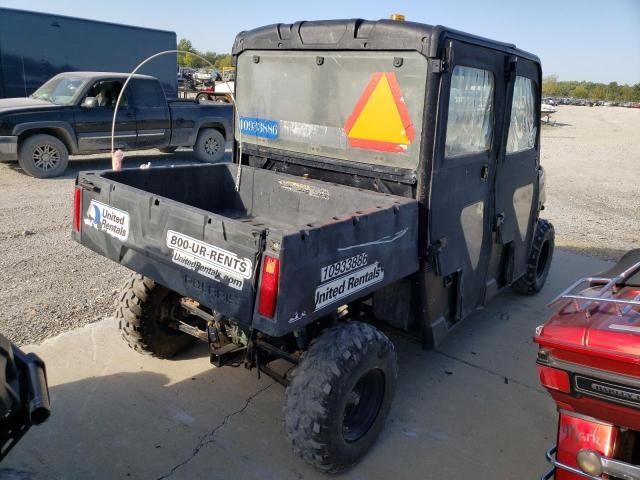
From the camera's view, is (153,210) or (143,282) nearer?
(153,210)

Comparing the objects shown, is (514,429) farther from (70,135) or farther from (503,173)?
(70,135)

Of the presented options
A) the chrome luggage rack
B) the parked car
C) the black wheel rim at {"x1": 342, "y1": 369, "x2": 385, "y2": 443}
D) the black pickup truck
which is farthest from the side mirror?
the chrome luggage rack

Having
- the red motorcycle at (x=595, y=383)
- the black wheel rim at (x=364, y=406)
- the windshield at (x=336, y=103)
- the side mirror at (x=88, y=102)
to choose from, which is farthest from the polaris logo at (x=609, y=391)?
the side mirror at (x=88, y=102)

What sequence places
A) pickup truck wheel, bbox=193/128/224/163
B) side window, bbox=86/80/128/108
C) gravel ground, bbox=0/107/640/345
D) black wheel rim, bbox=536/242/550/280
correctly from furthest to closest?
pickup truck wheel, bbox=193/128/224/163 < side window, bbox=86/80/128/108 < black wheel rim, bbox=536/242/550/280 < gravel ground, bbox=0/107/640/345

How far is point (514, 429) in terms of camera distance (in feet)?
11.1

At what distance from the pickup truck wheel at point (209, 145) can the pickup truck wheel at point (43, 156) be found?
2.88 m

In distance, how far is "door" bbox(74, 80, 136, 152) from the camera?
9.46m

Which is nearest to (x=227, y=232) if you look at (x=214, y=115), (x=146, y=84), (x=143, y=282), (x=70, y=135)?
(x=143, y=282)

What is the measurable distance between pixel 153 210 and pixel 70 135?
7532 mm

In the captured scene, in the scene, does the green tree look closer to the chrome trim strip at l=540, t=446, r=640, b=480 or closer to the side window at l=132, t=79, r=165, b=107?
the side window at l=132, t=79, r=165, b=107

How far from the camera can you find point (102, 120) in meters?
9.69

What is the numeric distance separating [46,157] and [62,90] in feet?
4.49

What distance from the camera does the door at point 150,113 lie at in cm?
1016

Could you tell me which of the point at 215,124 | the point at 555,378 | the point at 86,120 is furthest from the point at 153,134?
the point at 555,378
